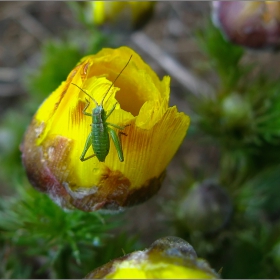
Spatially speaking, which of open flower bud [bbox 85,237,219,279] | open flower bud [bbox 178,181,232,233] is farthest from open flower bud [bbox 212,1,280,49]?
open flower bud [bbox 85,237,219,279]

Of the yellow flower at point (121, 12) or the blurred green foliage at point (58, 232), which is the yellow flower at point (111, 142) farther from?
Result: the yellow flower at point (121, 12)

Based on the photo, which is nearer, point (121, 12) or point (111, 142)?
point (111, 142)

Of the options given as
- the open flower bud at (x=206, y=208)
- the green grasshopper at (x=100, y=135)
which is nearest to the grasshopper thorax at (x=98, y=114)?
the green grasshopper at (x=100, y=135)

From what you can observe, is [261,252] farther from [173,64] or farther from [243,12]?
[173,64]

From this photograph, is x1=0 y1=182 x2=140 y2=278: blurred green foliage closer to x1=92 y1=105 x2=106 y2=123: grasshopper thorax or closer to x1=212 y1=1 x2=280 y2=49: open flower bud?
x1=92 y1=105 x2=106 y2=123: grasshopper thorax

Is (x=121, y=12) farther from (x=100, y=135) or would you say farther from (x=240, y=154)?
(x=100, y=135)

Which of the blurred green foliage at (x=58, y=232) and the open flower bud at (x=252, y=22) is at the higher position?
the open flower bud at (x=252, y=22)

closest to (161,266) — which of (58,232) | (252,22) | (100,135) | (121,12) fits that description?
(100,135)
